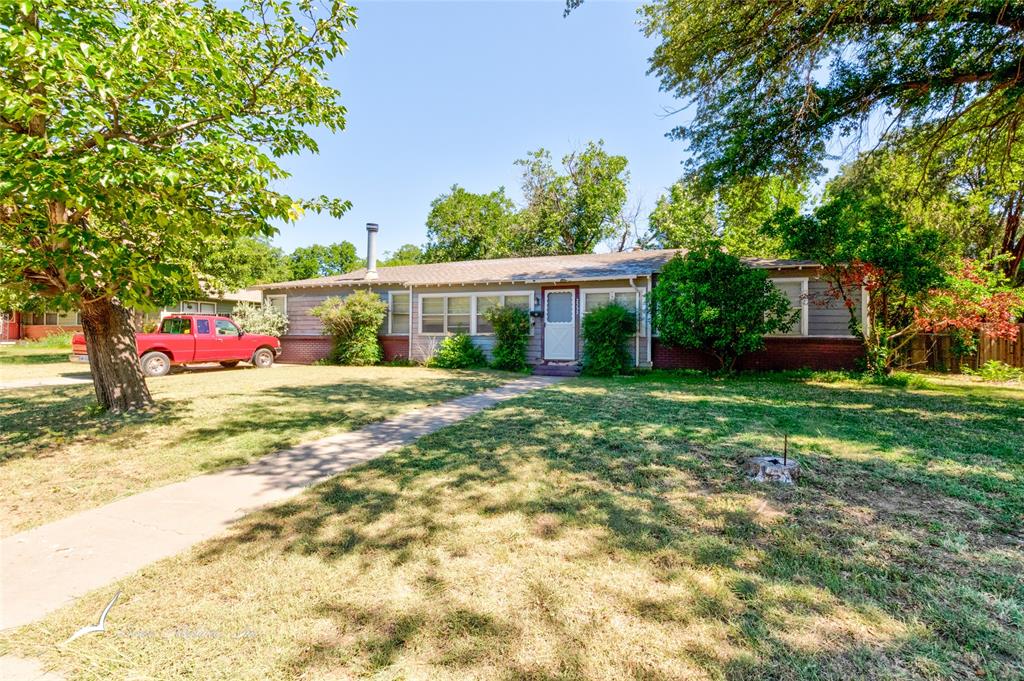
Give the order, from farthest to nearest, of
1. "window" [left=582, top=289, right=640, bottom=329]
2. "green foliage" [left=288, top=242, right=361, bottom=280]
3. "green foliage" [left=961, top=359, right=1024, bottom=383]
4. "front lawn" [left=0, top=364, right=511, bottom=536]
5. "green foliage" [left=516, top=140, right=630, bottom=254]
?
"green foliage" [left=288, top=242, right=361, bottom=280] → "green foliage" [left=516, top=140, right=630, bottom=254] → "window" [left=582, top=289, right=640, bottom=329] → "green foliage" [left=961, top=359, right=1024, bottom=383] → "front lawn" [left=0, top=364, right=511, bottom=536]

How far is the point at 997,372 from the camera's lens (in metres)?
11.3

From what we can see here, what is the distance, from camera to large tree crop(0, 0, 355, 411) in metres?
3.50

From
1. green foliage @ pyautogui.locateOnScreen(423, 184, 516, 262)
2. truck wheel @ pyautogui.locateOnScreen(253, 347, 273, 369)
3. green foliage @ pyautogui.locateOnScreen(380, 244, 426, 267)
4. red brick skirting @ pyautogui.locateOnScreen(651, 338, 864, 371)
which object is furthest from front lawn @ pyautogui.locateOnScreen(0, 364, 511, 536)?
green foliage @ pyautogui.locateOnScreen(380, 244, 426, 267)

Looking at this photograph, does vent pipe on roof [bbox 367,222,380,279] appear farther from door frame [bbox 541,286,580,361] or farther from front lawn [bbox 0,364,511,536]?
front lawn [bbox 0,364,511,536]

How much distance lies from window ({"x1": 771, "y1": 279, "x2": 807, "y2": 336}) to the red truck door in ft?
52.6

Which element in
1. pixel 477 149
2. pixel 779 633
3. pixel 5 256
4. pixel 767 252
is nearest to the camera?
pixel 779 633

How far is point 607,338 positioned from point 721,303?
3.01 metres

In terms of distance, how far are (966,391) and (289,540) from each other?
12.5m

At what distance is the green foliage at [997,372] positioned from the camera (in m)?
11.0

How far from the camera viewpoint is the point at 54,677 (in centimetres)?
176

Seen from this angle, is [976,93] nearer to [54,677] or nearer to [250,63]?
[250,63]

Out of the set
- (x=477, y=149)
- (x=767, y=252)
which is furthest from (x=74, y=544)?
(x=767, y=252)

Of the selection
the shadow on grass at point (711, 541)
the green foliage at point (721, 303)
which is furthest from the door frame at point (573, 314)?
the shadow on grass at point (711, 541)

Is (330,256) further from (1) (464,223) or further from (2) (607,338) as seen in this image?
(2) (607,338)
